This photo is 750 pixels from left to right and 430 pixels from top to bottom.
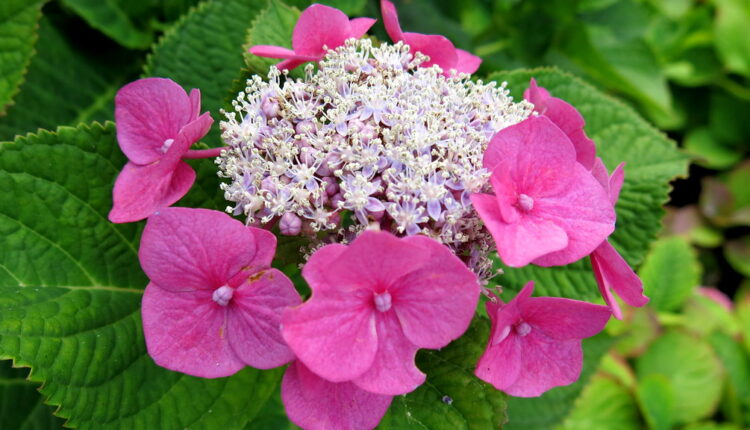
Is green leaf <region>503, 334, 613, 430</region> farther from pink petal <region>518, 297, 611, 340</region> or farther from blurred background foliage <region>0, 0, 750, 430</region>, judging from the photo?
pink petal <region>518, 297, 611, 340</region>

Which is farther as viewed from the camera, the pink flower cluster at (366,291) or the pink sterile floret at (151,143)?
the pink sterile floret at (151,143)

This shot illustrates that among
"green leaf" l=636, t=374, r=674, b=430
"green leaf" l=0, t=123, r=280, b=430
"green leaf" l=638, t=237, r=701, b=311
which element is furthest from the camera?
"green leaf" l=638, t=237, r=701, b=311

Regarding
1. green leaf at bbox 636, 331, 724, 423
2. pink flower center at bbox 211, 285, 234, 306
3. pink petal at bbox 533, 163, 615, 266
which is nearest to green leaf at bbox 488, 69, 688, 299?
pink petal at bbox 533, 163, 615, 266

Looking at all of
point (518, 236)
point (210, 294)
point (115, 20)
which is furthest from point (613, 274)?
point (115, 20)

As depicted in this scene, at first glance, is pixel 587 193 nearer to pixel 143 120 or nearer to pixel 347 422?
pixel 347 422

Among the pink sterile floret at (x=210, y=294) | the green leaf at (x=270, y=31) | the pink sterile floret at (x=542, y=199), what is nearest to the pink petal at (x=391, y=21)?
the green leaf at (x=270, y=31)

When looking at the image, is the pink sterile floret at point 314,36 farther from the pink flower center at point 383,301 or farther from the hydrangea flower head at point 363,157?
the pink flower center at point 383,301

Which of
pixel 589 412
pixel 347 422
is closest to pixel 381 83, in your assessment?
pixel 347 422
